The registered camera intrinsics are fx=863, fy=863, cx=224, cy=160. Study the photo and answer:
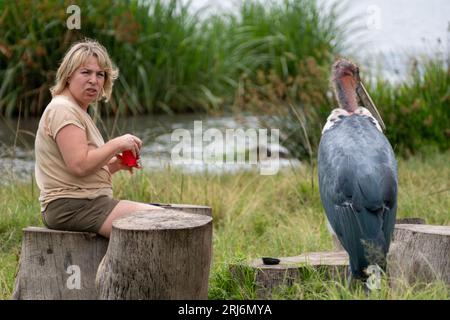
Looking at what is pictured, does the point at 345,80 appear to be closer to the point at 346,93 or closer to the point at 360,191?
the point at 346,93

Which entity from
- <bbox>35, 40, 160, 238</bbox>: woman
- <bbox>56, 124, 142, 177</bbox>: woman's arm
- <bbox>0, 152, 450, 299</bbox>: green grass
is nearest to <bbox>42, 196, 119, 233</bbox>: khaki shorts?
<bbox>35, 40, 160, 238</bbox>: woman

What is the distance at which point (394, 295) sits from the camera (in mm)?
3986

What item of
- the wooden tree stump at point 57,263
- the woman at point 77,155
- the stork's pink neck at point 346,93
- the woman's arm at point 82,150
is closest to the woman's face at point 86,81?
the woman at point 77,155

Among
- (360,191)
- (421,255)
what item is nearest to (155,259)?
(360,191)

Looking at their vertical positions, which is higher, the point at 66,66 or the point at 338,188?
the point at 66,66

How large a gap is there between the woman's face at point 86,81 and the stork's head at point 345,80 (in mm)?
1541

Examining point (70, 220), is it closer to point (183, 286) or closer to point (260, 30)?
point (183, 286)

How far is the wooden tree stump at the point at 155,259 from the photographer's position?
4020 mm

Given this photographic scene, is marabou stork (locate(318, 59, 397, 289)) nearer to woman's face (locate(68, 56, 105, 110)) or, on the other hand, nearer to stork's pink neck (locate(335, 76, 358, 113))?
stork's pink neck (locate(335, 76, 358, 113))

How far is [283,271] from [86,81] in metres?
1.45

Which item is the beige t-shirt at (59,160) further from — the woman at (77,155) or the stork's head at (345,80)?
the stork's head at (345,80)
